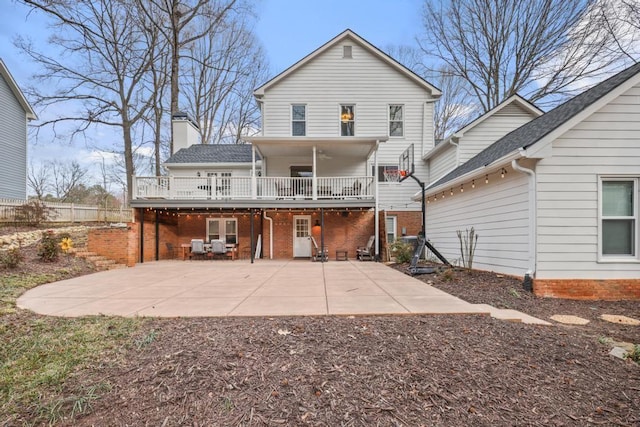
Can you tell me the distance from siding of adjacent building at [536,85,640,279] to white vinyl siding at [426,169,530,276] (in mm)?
348

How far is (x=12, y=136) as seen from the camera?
1501 cm

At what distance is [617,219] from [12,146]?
23124mm

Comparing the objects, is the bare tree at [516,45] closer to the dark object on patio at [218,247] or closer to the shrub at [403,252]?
the shrub at [403,252]

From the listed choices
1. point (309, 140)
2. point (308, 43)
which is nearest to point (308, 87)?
point (309, 140)

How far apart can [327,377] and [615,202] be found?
6.21 meters

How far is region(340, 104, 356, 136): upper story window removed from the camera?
13.6 m

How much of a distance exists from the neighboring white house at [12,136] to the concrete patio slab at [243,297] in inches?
487

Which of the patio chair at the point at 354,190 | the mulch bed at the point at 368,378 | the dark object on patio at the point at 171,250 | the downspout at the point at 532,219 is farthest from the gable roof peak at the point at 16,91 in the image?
the downspout at the point at 532,219

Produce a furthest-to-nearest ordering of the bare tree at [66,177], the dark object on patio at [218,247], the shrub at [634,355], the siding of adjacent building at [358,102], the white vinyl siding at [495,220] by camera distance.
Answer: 1. the bare tree at [66,177]
2. the siding of adjacent building at [358,102]
3. the dark object on patio at [218,247]
4. the white vinyl siding at [495,220]
5. the shrub at [634,355]

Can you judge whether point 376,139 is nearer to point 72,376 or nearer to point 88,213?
point 72,376

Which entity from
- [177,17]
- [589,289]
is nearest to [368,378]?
[589,289]

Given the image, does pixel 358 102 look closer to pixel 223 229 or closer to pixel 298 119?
pixel 298 119

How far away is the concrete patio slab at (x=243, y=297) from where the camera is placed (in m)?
4.01

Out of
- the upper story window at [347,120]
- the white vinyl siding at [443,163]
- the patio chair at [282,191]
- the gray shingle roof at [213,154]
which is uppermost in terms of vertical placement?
the upper story window at [347,120]
